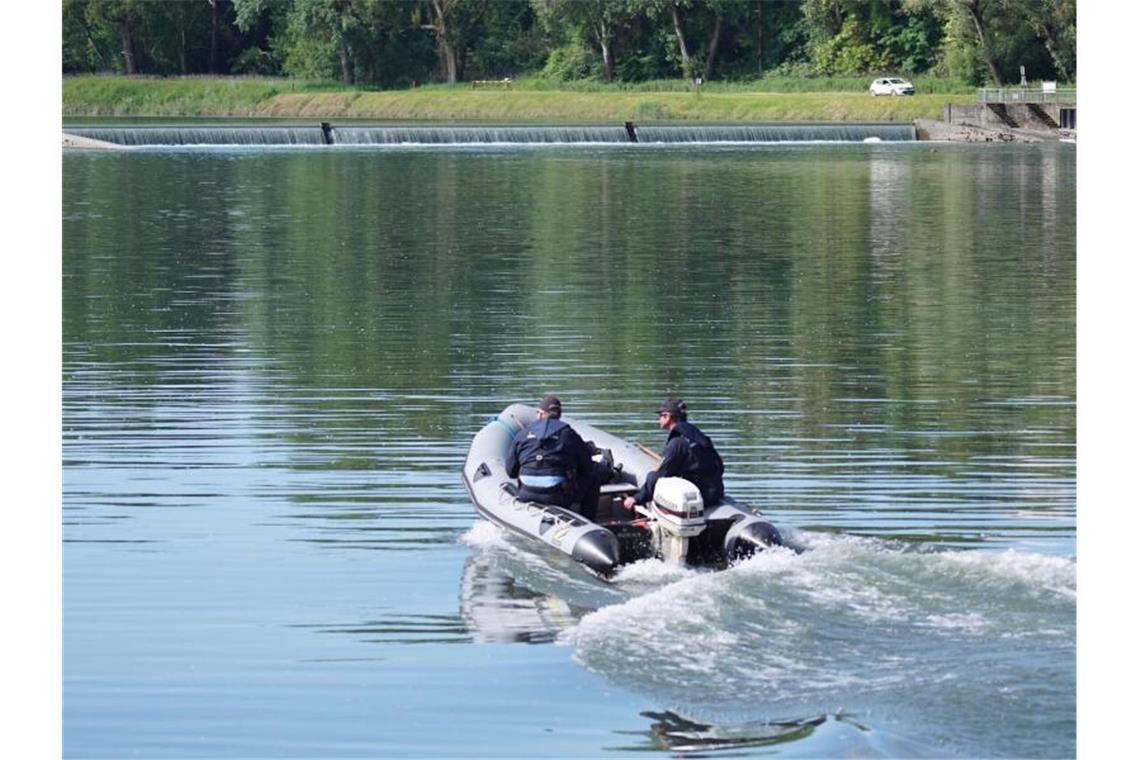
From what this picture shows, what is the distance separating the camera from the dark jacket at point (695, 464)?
1708 centimetres

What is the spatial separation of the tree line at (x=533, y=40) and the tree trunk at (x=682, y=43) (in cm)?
10

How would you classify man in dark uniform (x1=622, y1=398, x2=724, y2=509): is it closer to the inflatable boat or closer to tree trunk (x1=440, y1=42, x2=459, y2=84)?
the inflatable boat

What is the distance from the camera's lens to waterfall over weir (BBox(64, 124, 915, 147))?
81438 millimetres

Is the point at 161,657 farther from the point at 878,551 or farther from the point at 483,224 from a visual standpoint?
the point at 483,224

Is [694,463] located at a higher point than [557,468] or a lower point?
higher

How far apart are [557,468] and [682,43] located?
88.6m

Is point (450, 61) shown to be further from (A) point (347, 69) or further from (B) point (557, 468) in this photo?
(B) point (557, 468)

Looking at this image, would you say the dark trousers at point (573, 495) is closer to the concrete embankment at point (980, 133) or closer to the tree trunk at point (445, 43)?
A: the concrete embankment at point (980, 133)

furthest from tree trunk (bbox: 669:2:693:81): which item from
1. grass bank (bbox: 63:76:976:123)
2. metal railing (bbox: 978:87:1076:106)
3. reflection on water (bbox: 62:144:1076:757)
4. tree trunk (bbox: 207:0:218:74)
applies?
reflection on water (bbox: 62:144:1076:757)

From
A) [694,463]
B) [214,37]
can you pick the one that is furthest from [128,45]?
[694,463]

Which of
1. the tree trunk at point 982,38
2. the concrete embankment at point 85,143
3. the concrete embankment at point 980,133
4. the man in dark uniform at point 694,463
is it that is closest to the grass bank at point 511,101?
the tree trunk at point 982,38

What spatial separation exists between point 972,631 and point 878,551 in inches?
73.3

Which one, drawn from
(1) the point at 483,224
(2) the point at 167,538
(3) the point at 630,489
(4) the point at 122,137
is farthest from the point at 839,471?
(4) the point at 122,137

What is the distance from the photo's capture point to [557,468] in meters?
17.7
